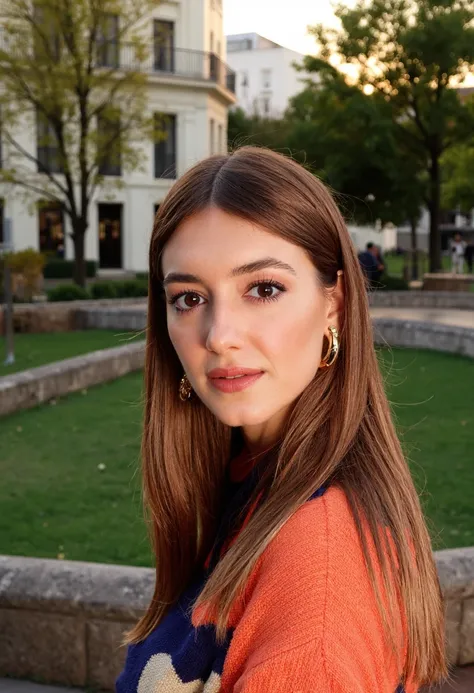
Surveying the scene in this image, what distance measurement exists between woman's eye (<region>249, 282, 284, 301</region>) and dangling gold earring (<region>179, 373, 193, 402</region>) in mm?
560

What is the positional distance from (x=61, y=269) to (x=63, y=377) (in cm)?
2821

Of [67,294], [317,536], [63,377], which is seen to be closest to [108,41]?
[67,294]

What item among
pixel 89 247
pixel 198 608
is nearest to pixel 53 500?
pixel 198 608

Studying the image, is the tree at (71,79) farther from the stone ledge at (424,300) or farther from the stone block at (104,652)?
the stone block at (104,652)

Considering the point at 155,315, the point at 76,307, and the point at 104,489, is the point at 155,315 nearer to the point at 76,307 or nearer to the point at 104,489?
the point at 104,489

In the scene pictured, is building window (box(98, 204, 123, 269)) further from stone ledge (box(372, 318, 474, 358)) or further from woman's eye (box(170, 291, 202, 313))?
woman's eye (box(170, 291, 202, 313))

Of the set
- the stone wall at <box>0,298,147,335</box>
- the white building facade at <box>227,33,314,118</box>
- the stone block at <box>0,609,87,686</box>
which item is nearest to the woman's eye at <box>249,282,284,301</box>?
the stone block at <box>0,609,87,686</box>

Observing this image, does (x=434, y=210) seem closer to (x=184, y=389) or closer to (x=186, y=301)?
(x=184, y=389)

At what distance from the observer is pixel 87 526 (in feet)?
17.2

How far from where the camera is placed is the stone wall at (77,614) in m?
3.41

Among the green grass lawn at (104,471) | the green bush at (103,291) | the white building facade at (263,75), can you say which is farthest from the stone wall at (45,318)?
the white building facade at (263,75)

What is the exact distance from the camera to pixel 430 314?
20.7 m

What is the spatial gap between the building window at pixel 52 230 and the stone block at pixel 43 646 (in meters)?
37.0

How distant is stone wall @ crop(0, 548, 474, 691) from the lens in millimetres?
3412
